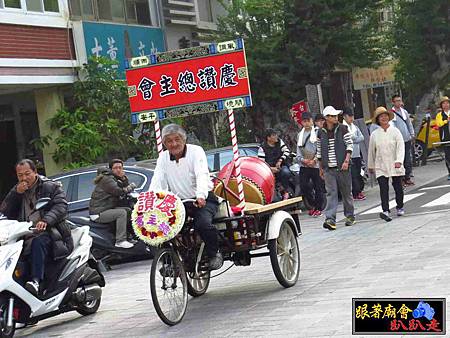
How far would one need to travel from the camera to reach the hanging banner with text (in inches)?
409

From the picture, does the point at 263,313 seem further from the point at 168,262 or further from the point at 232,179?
the point at 232,179

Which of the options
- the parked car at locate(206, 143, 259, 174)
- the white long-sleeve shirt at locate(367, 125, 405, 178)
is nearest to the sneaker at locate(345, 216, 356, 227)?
the white long-sleeve shirt at locate(367, 125, 405, 178)

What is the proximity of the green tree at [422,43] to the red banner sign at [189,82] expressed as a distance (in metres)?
17.4

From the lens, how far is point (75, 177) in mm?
14094

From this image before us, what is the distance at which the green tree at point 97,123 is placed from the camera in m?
19.3

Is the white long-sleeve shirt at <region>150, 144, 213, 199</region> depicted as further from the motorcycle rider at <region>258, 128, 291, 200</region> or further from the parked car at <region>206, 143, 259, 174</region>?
the motorcycle rider at <region>258, 128, 291, 200</region>

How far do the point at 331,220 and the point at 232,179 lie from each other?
4658 mm

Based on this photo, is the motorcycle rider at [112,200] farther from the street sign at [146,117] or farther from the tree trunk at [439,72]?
the tree trunk at [439,72]

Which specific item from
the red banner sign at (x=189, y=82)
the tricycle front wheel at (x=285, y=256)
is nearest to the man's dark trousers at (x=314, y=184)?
the red banner sign at (x=189, y=82)

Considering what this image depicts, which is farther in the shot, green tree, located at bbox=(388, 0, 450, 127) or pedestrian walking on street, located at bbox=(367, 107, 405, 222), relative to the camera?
green tree, located at bbox=(388, 0, 450, 127)

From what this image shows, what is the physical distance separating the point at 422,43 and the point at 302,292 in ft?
70.2

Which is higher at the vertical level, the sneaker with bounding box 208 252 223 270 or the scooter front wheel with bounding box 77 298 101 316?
the sneaker with bounding box 208 252 223 270

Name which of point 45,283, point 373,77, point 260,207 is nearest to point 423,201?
point 260,207

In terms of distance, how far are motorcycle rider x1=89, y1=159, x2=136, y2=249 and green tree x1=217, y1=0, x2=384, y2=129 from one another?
31.8ft
